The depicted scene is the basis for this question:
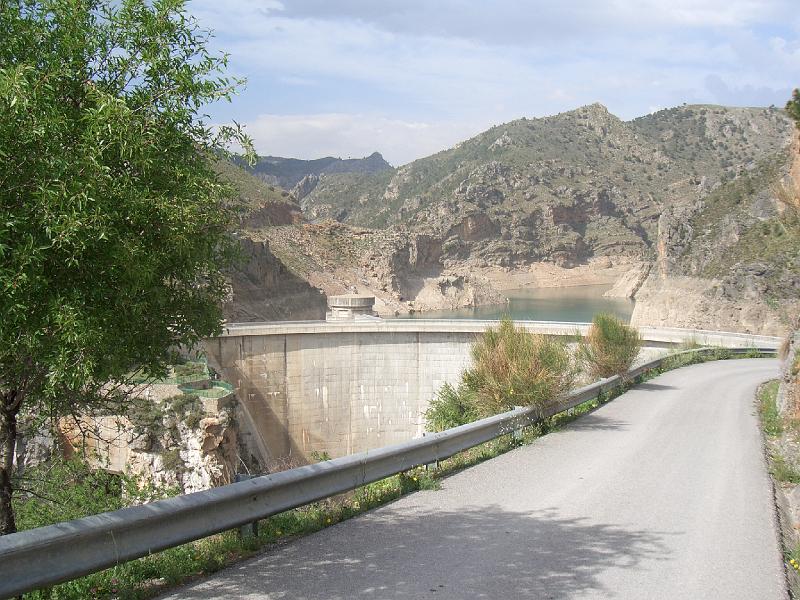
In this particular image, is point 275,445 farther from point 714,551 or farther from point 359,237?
point 359,237

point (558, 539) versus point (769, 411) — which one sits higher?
point (558, 539)

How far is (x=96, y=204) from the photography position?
177 inches

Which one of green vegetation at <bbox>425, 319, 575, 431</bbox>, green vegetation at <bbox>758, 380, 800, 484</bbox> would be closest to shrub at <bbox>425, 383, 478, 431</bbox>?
green vegetation at <bbox>425, 319, 575, 431</bbox>

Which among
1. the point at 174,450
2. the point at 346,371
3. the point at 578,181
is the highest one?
the point at 578,181

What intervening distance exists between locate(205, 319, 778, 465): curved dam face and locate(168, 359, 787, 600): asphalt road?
20.6m

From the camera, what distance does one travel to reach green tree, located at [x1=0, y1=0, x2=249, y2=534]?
14.3 ft

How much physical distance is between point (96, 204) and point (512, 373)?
7325mm

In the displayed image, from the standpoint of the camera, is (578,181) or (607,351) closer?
(607,351)

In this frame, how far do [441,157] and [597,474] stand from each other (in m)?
165

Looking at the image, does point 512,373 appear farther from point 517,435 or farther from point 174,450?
point 174,450

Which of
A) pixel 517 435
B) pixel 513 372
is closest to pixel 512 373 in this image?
pixel 513 372

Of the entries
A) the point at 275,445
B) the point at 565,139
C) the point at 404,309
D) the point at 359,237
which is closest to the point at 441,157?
the point at 565,139

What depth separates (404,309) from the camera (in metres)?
95.6

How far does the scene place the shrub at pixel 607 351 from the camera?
17.1 meters
